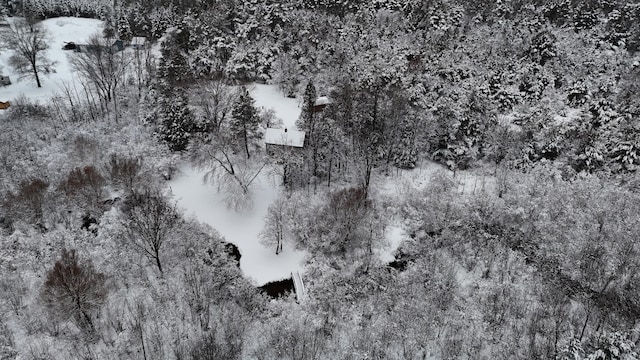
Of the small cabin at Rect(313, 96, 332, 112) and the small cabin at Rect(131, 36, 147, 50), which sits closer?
the small cabin at Rect(313, 96, 332, 112)

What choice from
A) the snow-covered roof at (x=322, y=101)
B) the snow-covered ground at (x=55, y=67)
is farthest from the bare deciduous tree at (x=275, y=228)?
the snow-covered ground at (x=55, y=67)

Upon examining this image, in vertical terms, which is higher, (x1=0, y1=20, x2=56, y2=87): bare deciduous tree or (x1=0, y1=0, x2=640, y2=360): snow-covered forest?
(x1=0, y1=20, x2=56, y2=87): bare deciduous tree

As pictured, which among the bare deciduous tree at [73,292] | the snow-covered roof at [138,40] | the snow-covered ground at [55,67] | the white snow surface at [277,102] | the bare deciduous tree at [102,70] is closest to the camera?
the bare deciduous tree at [73,292]

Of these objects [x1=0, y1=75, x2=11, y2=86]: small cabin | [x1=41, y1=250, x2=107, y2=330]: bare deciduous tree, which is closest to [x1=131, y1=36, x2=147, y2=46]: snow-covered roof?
[x1=0, y1=75, x2=11, y2=86]: small cabin

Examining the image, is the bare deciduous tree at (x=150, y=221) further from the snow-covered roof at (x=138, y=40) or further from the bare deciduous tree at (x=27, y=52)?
the snow-covered roof at (x=138, y=40)

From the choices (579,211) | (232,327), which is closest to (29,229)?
(232,327)

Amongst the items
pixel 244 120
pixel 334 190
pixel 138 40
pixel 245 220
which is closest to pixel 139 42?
pixel 138 40

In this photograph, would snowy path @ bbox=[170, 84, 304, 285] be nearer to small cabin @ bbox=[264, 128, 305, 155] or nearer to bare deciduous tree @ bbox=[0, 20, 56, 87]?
small cabin @ bbox=[264, 128, 305, 155]
